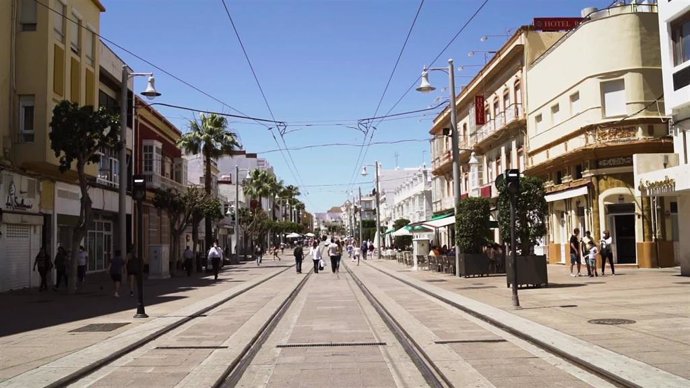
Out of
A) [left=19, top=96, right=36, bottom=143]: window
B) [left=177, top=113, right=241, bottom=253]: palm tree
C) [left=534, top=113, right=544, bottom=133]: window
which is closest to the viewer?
[left=19, top=96, right=36, bottom=143]: window

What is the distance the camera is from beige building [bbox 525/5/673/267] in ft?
96.1

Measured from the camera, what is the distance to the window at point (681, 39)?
2317 cm

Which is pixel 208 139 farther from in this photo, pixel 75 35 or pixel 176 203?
pixel 75 35

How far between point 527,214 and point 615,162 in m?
10.3

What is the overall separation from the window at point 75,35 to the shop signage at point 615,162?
23362 mm

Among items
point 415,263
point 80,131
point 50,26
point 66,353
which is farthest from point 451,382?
point 415,263

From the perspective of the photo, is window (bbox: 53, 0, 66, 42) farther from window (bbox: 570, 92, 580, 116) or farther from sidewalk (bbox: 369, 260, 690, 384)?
window (bbox: 570, 92, 580, 116)

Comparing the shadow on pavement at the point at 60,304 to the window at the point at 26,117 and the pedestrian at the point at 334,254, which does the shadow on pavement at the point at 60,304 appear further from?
the pedestrian at the point at 334,254

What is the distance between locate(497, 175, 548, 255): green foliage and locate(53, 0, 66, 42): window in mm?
17699

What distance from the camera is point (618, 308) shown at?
14.3 meters

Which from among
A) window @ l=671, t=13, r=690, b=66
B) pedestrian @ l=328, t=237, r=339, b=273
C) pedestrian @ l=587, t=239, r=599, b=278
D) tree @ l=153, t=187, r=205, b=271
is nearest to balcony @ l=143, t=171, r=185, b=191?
tree @ l=153, t=187, r=205, b=271

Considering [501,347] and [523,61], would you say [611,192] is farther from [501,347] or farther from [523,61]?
[501,347]

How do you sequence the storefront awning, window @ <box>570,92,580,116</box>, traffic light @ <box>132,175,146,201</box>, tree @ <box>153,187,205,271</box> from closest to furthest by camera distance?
traffic light @ <box>132,175,146,201</box> < the storefront awning < window @ <box>570,92,580,116</box> < tree @ <box>153,187,205,271</box>

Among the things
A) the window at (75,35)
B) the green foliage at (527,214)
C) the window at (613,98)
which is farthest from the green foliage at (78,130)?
the window at (613,98)
